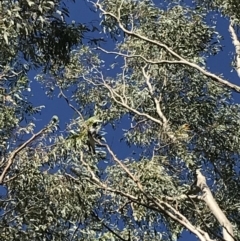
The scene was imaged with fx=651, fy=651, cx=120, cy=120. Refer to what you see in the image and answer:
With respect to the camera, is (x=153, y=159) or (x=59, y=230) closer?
(x=59, y=230)

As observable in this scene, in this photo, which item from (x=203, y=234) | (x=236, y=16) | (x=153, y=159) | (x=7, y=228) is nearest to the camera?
(x=203, y=234)

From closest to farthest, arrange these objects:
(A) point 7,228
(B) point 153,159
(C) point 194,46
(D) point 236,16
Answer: (A) point 7,228, (D) point 236,16, (B) point 153,159, (C) point 194,46

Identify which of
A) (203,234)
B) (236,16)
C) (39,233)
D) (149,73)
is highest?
(149,73)

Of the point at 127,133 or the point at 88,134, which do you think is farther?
the point at 127,133

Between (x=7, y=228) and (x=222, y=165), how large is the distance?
15.7ft

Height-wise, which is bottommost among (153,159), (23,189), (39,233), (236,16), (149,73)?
(39,233)

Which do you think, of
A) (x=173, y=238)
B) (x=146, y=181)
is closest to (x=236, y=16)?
(x=146, y=181)

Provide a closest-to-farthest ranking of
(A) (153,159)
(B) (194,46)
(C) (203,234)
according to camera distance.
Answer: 1. (C) (203,234)
2. (A) (153,159)
3. (B) (194,46)

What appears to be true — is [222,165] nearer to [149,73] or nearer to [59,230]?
[149,73]

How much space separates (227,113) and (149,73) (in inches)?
58.2

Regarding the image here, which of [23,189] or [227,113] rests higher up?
[227,113]

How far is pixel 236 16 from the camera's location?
8.09 m

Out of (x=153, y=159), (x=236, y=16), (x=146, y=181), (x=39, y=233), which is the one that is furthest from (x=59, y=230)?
(x=236, y=16)

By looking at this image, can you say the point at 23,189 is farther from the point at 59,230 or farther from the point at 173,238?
the point at 173,238
